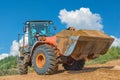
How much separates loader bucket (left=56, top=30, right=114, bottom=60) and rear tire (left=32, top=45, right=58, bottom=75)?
0.62m

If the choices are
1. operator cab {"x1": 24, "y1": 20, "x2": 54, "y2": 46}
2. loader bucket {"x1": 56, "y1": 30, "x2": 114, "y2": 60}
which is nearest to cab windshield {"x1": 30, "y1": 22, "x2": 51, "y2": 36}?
operator cab {"x1": 24, "y1": 20, "x2": 54, "y2": 46}

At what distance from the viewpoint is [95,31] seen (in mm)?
18219

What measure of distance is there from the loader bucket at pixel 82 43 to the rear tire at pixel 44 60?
2.03 feet

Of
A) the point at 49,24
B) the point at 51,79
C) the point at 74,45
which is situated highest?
the point at 49,24

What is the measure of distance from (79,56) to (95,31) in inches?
64.2

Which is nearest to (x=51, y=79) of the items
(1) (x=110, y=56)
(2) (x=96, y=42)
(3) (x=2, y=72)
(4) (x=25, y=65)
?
(2) (x=96, y=42)

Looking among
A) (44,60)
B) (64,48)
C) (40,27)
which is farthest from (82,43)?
(40,27)

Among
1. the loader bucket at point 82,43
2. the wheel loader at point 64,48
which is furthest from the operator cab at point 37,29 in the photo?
the loader bucket at point 82,43

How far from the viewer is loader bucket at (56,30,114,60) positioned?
55.7 ft

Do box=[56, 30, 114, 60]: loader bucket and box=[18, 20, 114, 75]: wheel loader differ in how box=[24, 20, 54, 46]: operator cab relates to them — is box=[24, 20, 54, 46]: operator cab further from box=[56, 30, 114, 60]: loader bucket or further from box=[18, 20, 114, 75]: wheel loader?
box=[56, 30, 114, 60]: loader bucket

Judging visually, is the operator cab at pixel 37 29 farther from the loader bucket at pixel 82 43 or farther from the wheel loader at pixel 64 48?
the loader bucket at pixel 82 43

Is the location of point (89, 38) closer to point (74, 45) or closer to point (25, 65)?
point (74, 45)

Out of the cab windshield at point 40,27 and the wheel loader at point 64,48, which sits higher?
the cab windshield at point 40,27

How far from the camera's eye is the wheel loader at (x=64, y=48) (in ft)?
56.2
